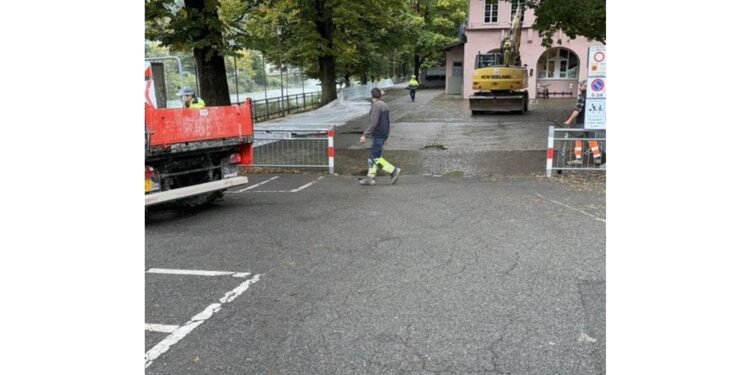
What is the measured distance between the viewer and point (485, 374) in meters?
3.33

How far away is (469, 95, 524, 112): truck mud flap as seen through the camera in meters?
23.7

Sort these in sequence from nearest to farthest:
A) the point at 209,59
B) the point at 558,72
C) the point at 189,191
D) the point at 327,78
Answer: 1. the point at 189,191
2. the point at 209,59
3. the point at 327,78
4. the point at 558,72

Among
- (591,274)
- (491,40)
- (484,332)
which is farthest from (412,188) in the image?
(491,40)

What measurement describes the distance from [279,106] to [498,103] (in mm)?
10648

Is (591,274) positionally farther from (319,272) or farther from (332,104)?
(332,104)

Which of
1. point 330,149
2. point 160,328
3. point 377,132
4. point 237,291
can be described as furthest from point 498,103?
point 160,328

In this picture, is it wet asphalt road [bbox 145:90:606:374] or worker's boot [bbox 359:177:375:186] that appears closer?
wet asphalt road [bbox 145:90:606:374]

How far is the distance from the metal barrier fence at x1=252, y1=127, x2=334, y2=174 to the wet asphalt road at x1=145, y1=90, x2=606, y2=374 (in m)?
2.75

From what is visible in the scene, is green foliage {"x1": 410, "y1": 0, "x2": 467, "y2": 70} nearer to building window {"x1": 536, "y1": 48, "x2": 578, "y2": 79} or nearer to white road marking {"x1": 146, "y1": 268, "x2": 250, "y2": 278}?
building window {"x1": 536, "y1": 48, "x2": 578, "y2": 79}

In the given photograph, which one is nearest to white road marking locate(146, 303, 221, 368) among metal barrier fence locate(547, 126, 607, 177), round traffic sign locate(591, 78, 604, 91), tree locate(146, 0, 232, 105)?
metal barrier fence locate(547, 126, 607, 177)

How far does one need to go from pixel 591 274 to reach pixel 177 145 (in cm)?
514

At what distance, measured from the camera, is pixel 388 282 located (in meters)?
4.86

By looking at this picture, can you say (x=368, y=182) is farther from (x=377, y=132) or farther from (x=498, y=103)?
(x=498, y=103)

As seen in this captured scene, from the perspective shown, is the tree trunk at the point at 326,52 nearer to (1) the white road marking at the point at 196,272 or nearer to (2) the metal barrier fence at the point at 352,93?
(2) the metal barrier fence at the point at 352,93
